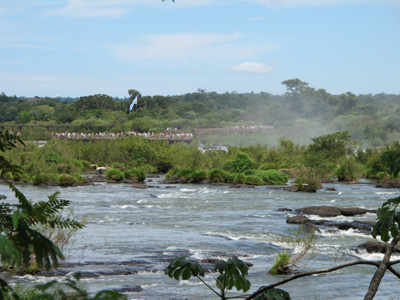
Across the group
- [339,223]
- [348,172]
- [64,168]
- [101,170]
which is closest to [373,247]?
[339,223]

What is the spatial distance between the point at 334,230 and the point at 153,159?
1053 inches

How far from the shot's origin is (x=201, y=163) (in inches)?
1561

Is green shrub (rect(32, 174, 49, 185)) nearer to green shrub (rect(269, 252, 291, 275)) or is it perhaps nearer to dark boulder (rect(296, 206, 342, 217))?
dark boulder (rect(296, 206, 342, 217))

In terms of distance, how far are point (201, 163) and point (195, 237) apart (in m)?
22.6

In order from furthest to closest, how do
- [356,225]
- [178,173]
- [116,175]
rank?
[178,173]
[116,175]
[356,225]

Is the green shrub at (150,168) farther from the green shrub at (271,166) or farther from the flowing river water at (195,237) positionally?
the flowing river water at (195,237)

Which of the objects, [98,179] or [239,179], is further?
[98,179]

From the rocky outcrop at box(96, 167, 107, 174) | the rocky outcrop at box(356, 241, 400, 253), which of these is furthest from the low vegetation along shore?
the rocky outcrop at box(356, 241, 400, 253)

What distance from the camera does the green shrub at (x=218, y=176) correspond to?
115 ft

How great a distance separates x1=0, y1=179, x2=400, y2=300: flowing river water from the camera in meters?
11.8

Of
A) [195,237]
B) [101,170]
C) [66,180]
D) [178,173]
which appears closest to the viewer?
[195,237]

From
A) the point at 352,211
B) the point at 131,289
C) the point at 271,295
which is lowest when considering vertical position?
the point at 131,289

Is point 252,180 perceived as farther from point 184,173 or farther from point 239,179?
point 184,173

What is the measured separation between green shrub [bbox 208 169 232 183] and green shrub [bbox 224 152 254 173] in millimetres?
2849
